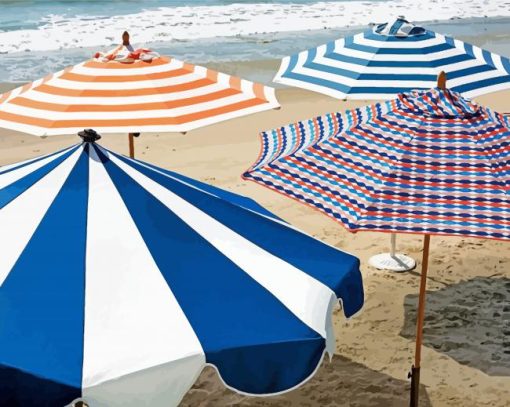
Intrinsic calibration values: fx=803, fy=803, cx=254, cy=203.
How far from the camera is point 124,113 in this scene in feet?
18.9

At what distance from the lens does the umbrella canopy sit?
4230 mm

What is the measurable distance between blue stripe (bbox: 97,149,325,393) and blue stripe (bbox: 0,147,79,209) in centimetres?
39

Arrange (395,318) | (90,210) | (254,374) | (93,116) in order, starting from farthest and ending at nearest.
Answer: (395,318), (93,116), (90,210), (254,374)

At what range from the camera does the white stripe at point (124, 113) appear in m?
5.68

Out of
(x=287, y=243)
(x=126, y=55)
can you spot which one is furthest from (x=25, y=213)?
(x=126, y=55)

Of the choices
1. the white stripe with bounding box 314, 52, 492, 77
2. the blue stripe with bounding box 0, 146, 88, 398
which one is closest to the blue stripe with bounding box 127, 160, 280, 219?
the blue stripe with bounding box 0, 146, 88, 398

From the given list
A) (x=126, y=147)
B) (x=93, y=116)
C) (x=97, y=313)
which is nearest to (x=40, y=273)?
(x=97, y=313)

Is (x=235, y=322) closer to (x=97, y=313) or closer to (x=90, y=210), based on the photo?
(x=97, y=313)

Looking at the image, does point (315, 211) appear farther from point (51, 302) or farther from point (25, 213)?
point (51, 302)

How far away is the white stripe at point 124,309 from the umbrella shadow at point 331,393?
220 centimetres

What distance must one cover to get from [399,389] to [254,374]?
2676 mm

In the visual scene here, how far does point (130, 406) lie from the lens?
305cm

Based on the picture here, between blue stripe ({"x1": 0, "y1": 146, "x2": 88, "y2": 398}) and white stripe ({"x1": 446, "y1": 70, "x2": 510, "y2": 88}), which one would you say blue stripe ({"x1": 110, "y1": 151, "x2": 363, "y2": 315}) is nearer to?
blue stripe ({"x1": 0, "y1": 146, "x2": 88, "y2": 398})

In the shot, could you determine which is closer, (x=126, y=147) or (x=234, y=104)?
(x=234, y=104)
